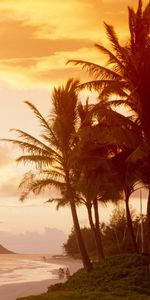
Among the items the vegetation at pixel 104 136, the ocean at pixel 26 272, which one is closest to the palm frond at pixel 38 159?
the vegetation at pixel 104 136

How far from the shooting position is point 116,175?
25000mm

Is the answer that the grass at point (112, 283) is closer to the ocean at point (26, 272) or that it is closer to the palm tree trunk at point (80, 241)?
the palm tree trunk at point (80, 241)

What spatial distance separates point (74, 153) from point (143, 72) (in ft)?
16.0

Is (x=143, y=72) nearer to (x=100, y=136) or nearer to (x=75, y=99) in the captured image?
(x=100, y=136)

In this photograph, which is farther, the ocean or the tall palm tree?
the ocean

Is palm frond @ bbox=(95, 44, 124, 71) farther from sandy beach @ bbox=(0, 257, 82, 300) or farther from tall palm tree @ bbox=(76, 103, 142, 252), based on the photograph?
sandy beach @ bbox=(0, 257, 82, 300)

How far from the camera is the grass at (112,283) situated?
1823cm

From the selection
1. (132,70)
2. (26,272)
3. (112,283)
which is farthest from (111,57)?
(26,272)

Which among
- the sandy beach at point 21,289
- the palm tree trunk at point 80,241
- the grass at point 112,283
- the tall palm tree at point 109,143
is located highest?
the tall palm tree at point 109,143

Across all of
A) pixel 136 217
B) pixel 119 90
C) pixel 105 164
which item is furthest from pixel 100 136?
pixel 136 217

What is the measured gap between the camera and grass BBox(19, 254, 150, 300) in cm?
1823

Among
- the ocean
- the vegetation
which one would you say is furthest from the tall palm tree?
the ocean

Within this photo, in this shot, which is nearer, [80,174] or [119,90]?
[119,90]

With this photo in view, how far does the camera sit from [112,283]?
21.0 metres
